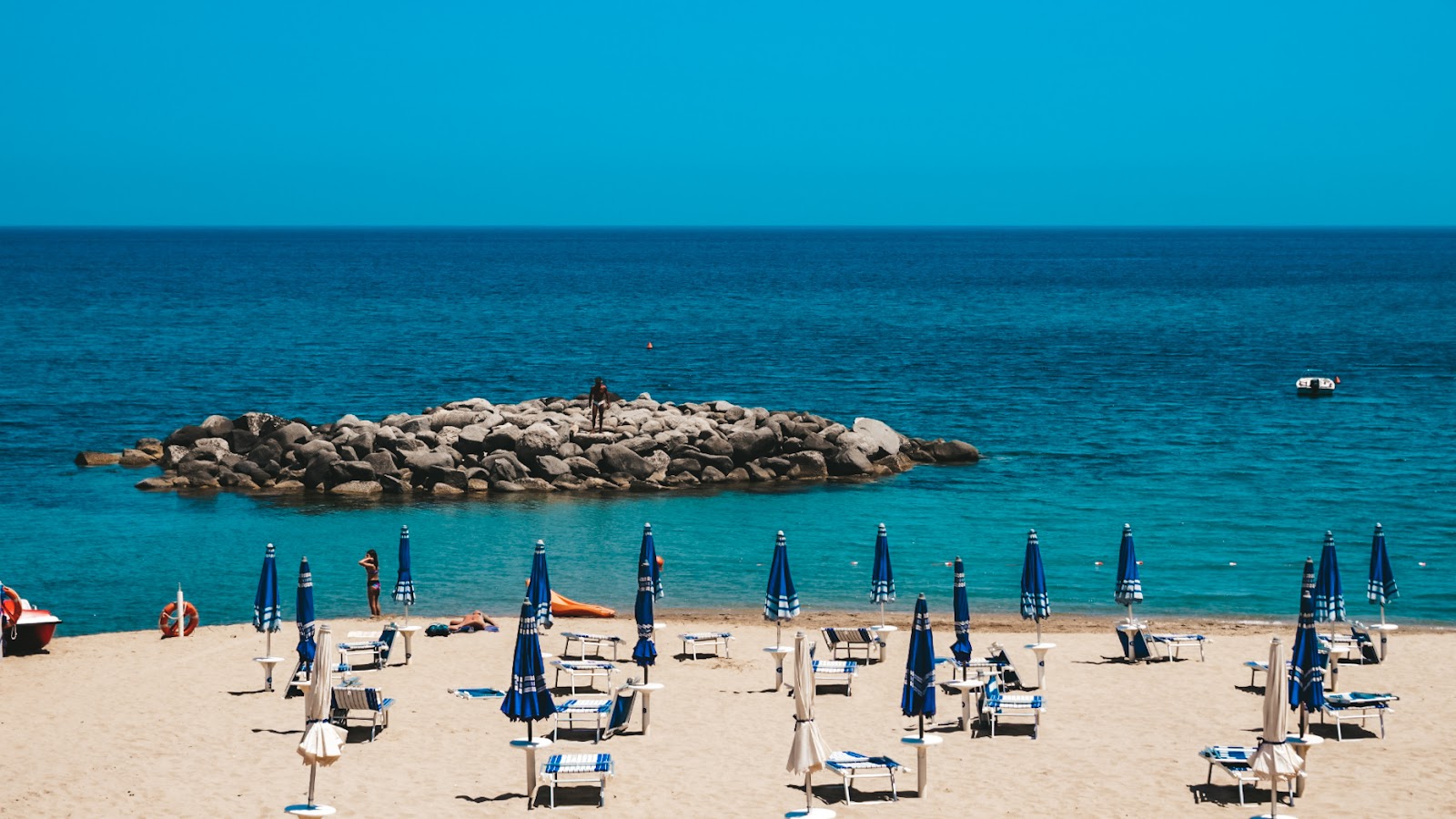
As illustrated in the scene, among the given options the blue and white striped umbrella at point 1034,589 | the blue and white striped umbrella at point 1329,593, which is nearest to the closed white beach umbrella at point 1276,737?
the blue and white striped umbrella at point 1034,589

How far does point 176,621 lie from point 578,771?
36.2 ft

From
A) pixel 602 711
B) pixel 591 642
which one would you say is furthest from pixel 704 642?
pixel 602 711

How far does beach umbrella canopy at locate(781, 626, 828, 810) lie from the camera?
1427cm

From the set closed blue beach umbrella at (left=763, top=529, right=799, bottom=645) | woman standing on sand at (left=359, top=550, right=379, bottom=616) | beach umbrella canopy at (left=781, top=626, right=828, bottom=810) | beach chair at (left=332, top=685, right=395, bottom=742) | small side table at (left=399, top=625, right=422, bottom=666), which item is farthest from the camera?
woman standing on sand at (left=359, top=550, right=379, bottom=616)

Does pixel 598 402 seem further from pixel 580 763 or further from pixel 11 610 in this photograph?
pixel 580 763

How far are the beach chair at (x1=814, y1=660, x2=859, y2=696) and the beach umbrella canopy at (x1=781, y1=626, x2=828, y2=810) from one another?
17.9ft

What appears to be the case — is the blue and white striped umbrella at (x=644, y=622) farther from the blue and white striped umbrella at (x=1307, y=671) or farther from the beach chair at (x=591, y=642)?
the blue and white striped umbrella at (x=1307, y=671)

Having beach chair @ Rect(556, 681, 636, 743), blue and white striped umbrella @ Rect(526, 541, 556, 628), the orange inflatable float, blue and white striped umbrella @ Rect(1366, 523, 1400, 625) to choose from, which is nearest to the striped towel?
beach chair @ Rect(556, 681, 636, 743)

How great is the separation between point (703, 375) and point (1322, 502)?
35998 mm

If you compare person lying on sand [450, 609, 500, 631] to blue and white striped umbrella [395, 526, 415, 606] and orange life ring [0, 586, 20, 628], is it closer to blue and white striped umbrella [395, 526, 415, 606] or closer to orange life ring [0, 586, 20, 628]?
blue and white striped umbrella [395, 526, 415, 606]

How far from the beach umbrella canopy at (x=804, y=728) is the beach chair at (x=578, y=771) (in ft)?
7.63

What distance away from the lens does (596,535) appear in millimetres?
33844

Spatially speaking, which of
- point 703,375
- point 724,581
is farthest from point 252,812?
point 703,375

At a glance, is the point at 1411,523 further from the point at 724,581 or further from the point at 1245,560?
the point at 724,581
